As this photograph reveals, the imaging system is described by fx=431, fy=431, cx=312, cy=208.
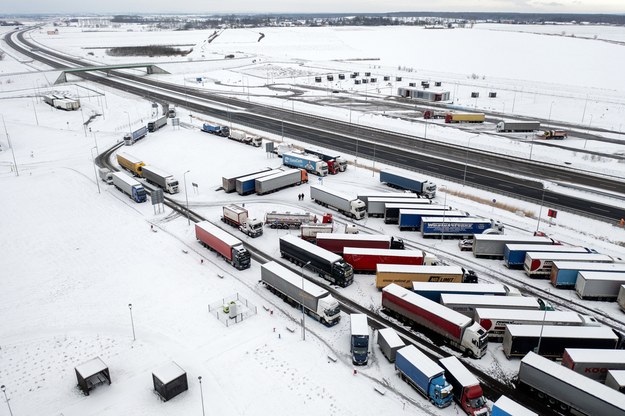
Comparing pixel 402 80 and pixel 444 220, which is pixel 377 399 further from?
pixel 402 80

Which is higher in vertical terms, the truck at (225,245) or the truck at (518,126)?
the truck at (518,126)

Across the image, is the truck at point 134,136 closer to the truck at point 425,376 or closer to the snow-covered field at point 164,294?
the snow-covered field at point 164,294

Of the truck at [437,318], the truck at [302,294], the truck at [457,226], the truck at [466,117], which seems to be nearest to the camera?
the truck at [437,318]

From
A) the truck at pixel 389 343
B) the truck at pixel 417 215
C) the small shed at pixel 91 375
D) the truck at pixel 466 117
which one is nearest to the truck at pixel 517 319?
the truck at pixel 389 343

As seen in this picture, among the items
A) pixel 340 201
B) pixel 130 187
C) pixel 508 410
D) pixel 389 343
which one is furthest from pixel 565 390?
pixel 130 187

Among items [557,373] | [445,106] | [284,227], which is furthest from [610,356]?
[445,106]

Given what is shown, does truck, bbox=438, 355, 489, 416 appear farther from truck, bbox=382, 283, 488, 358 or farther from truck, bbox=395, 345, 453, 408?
truck, bbox=382, 283, 488, 358
